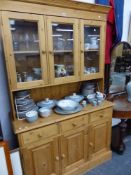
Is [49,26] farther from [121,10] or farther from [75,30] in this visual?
[121,10]

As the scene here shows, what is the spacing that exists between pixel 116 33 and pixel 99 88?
0.82m

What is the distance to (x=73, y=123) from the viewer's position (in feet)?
5.34

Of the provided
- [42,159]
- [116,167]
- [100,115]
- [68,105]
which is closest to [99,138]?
[100,115]

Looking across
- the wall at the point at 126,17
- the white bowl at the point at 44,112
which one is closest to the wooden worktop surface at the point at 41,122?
the white bowl at the point at 44,112

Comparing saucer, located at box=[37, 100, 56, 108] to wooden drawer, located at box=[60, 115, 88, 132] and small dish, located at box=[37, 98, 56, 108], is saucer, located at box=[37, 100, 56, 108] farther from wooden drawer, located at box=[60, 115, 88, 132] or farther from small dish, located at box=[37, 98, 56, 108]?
wooden drawer, located at box=[60, 115, 88, 132]

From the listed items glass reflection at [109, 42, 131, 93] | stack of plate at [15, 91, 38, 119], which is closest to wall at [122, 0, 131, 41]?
glass reflection at [109, 42, 131, 93]

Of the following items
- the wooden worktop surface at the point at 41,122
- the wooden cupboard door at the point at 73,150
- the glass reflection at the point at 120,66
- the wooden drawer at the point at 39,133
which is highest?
the glass reflection at the point at 120,66

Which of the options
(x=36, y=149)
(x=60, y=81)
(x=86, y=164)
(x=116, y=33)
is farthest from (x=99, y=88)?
(x=36, y=149)

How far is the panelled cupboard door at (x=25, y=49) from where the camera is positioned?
4.28ft

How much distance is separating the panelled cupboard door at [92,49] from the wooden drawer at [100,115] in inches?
16.5

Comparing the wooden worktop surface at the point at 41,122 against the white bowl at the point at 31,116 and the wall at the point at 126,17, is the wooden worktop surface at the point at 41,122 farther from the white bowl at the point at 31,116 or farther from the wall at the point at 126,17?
the wall at the point at 126,17

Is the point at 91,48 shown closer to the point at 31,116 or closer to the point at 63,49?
the point at 63,49

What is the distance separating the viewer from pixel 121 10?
214 cm

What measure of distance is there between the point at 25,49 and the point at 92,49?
2.61ft
